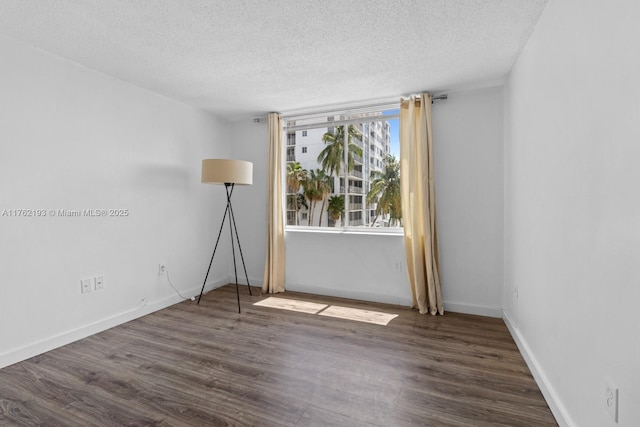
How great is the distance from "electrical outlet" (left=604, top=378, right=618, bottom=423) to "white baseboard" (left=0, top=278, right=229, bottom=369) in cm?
353

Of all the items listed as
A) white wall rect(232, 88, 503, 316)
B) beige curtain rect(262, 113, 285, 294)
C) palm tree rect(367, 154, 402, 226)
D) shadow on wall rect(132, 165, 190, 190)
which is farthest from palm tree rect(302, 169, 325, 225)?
shadow on wall rect(132, 165, 190, 190)

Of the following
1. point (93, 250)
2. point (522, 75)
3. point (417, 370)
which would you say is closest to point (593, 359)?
point (417, 370)

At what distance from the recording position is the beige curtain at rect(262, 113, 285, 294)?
4.09 meters

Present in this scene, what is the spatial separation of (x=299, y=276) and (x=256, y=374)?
6.58 feet

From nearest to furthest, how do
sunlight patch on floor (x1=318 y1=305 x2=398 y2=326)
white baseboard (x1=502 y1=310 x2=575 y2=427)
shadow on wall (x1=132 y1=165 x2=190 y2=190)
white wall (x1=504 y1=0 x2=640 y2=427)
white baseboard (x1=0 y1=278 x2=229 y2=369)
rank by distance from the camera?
white wall (x1=504 y1=0 x2=640 y2=427) < white baseboard (x1=502 y1=310 x2=575 y2=427) < white baseboard (x1=0 y1=278 x2=229 y2=369) < sunlight patch on floor (x1=318 y1=305 x2=398 y2=326) < shadow on wall (x1=132 y1=165 x2=190 y2=190)

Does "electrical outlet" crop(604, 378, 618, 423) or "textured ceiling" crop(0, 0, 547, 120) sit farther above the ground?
"textured ceiling" crop(0, 0, 547, 120)

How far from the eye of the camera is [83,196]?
109 inches

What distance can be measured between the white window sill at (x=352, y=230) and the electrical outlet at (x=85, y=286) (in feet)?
7.12

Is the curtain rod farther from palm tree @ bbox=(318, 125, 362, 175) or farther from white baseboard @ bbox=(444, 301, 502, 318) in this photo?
white baseboard @ bbox=(444, 301, 502, 318)

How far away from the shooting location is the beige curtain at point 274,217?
13.4 feet

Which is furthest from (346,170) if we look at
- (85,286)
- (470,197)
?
(85,286)

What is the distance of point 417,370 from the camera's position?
7.22 feet

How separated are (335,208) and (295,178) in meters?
0.70

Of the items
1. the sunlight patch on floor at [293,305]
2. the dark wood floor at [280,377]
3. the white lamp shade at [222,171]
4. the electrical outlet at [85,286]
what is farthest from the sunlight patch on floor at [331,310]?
the electrical outlet at [85,286]
